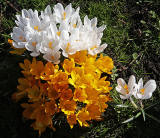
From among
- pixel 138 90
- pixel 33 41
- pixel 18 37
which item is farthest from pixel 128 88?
pixel 18 37

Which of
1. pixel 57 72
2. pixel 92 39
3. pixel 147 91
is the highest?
pixel 92 39

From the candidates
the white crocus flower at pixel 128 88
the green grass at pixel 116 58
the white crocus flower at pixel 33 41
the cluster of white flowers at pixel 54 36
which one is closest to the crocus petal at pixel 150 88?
the white crocus flower at pixel 128 88

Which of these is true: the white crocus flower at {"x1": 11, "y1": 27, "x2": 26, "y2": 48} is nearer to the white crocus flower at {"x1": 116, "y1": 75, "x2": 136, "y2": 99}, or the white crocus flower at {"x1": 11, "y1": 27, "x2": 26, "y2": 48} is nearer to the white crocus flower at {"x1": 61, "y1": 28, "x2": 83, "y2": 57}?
the white crocus flower at {"x1": 61, "y1": 28, "x2": 83, "y2": 57}

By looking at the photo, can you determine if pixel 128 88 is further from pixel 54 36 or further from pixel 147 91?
pixel 54 36

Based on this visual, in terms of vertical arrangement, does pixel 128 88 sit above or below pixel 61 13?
below

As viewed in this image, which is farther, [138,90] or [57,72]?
[138,90]

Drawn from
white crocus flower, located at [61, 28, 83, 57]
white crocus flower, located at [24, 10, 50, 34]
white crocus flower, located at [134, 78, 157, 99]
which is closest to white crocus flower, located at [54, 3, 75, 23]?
white crocus flower, located at [24, 10, 50, 34]

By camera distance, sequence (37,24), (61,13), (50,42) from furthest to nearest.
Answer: (61,13), (37,24), (50,42)
